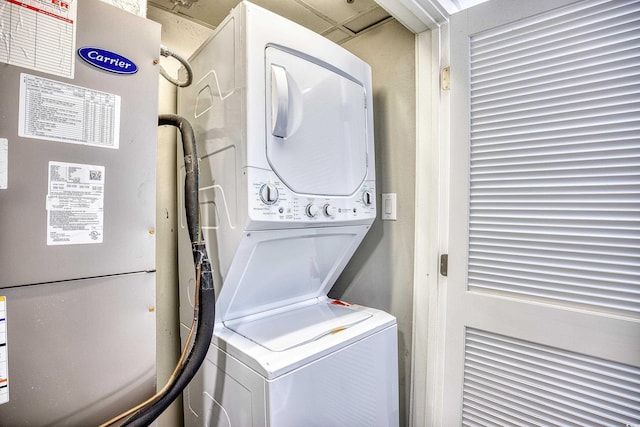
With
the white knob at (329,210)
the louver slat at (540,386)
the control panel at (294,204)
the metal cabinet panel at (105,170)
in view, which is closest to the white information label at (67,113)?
the metal cabinet panel at (105,170)

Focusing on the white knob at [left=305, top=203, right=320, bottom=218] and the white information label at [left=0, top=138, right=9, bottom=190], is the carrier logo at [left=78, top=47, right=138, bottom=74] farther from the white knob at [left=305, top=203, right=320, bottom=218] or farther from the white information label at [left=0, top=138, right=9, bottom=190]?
the white knob at [left=305, top=203, right=320, bottom=218]

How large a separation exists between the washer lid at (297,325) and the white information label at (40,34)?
1.10 meters

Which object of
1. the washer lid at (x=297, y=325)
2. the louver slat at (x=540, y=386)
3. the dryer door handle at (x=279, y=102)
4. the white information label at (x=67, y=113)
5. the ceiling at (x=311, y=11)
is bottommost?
the louver slat at (x=540, y=386)

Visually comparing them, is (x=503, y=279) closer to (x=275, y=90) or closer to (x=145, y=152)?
(x=275, y=90)

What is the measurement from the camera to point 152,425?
104 centimetres

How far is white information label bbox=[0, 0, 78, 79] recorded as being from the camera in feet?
2.58

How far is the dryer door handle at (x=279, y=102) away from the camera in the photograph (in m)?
Result: 1.25

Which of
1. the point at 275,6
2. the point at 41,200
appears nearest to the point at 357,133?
the point at 275,6

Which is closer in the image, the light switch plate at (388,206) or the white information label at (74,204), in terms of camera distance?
the white information label at (74,204)

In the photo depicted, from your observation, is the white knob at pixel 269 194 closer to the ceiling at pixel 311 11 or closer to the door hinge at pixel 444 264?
the door hinge at pixel 444 264

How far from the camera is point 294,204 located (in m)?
1.32

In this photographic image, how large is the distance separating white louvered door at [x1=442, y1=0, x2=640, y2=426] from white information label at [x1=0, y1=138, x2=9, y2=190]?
5.64 ft

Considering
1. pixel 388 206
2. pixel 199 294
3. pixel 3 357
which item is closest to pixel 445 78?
pixel 388 206

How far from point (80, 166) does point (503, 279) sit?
1736 millimetres
